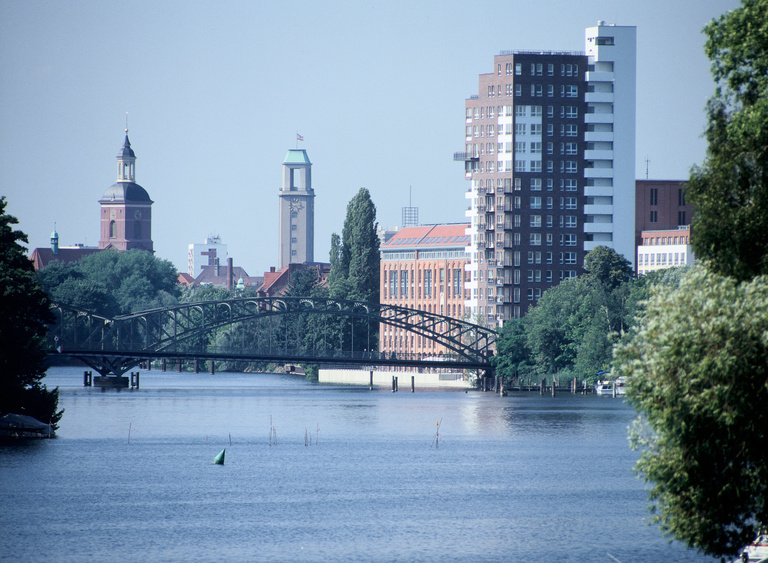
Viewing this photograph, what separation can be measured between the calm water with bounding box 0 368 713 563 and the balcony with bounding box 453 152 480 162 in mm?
60996

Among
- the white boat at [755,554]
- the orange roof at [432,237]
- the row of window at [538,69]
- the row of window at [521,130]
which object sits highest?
the row of window at [538,69]

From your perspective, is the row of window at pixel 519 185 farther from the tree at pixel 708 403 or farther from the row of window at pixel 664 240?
the tree at pixel 708 403

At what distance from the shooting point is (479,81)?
6407 inches

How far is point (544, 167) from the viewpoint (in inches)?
6324

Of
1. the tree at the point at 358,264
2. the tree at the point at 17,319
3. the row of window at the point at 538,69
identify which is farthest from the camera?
the tree at the point at 358,264

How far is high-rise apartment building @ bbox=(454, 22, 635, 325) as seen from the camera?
523ft

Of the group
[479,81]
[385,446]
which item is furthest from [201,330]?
[385,446]

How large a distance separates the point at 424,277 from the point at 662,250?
33.7m

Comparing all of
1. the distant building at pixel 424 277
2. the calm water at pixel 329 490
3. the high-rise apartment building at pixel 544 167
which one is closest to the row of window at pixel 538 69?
the high-rise apartment building at pixel 544 167

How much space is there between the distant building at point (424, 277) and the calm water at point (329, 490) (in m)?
72.1

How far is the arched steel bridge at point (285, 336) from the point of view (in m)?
141

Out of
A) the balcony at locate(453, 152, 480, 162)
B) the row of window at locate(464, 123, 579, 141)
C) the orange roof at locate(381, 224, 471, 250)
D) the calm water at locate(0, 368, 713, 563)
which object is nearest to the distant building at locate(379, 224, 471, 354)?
the orange roof at locate(381, 224, 471, 250)

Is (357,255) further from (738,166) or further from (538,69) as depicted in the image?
(738,166)

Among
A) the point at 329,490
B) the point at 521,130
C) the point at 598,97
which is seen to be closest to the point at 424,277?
the point at 521,130
